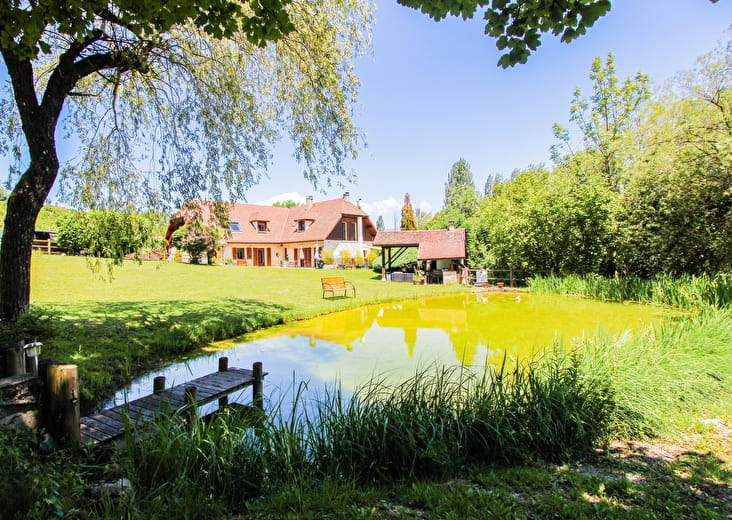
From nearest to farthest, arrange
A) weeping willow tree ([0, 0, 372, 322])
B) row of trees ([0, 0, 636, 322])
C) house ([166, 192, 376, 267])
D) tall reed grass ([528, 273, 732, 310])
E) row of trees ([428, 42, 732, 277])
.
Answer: row of trees ([0, 0, 636, 322]) → weeping willow tree ([0, 0, 372, 322]) → tall reed grass ([528, 273, 732, 310]) → row of trees ([428, 42, 732, 277]) → house ([166, 192, 376, 267])

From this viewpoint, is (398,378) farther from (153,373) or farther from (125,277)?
(125,277)

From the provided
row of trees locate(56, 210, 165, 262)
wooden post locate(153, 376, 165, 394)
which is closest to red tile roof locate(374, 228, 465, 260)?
row of trees locate(56, 210, 165, 262)

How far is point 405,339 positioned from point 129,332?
6.10m

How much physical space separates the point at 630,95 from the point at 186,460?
24.3 metres

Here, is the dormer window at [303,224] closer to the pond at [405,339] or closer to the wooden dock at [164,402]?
the pond at [405,339]

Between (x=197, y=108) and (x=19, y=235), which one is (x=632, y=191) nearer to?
(x=197, y=108)

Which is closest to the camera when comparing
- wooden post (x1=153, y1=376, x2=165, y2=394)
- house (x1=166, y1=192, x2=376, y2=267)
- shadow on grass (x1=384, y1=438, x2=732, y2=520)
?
shadow on grass (x1=384, y1=438, x2=732, y2=520)

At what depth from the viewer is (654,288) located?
12844 mm

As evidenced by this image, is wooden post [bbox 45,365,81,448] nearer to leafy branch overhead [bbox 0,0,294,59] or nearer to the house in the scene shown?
leafy branch overhead [bbox 0,0,294,59]

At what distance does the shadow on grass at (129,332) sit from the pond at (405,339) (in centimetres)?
41

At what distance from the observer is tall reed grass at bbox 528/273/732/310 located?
1034 centimetres

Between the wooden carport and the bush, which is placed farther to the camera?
the bush

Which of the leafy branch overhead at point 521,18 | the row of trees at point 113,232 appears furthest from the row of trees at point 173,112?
the leafy branch overhead at point 521,18

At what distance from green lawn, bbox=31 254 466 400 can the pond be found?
530 mm
